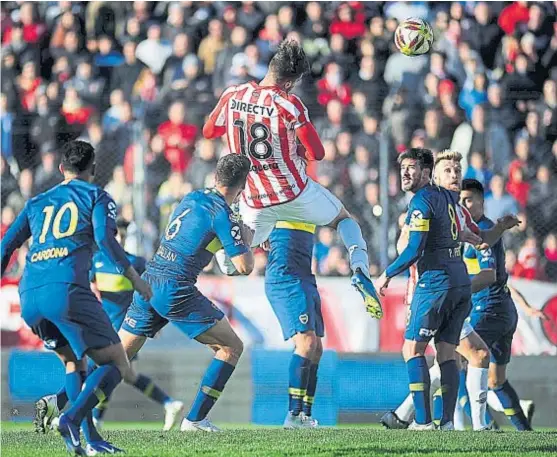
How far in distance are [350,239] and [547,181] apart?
5.46 meters

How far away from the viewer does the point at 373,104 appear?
53.2 feet

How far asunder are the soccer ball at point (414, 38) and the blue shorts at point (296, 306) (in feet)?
10.1

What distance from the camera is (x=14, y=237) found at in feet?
26.6

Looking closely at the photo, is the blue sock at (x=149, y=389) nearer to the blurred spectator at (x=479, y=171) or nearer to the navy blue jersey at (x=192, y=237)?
the navy blue jersey at (x=192, y=237)

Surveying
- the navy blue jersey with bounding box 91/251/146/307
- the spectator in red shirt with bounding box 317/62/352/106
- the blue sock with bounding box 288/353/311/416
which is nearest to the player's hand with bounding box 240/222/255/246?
the blue sock with bounding box 288/353/311/416

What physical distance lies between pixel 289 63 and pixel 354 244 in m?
1.67

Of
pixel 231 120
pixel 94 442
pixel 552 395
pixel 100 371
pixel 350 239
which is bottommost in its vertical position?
pixel 552 395

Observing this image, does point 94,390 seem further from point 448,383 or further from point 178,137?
point 178,137

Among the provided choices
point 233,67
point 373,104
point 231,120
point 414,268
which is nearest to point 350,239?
point 414,268

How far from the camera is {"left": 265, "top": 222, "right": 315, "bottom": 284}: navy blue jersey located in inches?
415

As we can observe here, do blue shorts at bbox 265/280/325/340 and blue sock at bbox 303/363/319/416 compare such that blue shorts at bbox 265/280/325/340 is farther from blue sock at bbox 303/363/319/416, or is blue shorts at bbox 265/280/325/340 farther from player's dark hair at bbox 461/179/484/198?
player's dark hair at bbox 461/179/484/198

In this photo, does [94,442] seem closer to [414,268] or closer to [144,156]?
[414,268]

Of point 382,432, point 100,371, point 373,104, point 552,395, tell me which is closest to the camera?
point 100,371

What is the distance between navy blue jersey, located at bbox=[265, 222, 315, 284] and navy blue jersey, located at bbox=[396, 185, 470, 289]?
1.03 meters
